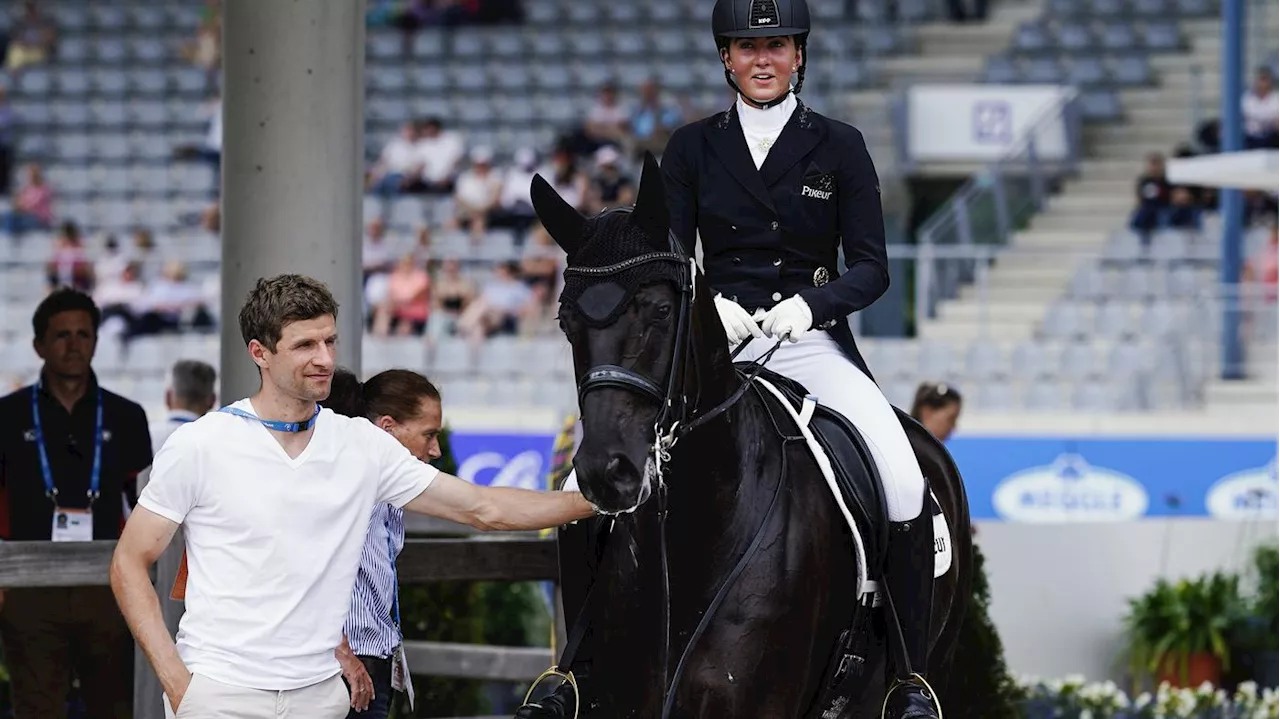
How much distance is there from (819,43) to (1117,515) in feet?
30.2

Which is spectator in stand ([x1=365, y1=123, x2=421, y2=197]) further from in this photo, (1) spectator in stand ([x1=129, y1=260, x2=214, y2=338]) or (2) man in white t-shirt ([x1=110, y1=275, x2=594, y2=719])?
(2) man in white t-shirt ([x1=110, y1=275, x2=594, y2=719])

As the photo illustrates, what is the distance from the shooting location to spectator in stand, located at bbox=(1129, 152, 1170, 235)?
17641 mm

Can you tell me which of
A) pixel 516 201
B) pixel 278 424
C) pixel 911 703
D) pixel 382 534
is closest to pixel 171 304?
pixel 516 201

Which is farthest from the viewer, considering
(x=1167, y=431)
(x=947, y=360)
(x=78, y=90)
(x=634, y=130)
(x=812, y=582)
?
(x=78, y=90)

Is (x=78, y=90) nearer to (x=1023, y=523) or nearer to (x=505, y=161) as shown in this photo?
(x=505, y=161)

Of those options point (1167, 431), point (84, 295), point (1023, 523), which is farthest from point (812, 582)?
point (1167, 431)

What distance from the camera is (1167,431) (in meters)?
14.4

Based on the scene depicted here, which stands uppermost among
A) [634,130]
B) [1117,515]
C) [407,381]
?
[634,130]

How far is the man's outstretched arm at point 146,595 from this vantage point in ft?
13.4

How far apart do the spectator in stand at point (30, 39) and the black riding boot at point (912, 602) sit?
2057 centimetres

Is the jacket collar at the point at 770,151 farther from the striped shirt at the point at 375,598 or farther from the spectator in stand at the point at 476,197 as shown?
the spectator in stand at the point at 476,197

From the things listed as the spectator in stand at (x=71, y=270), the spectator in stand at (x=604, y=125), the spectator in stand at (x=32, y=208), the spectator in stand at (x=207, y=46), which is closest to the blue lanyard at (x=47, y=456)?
the spectator in stand at (x=71, y=270)

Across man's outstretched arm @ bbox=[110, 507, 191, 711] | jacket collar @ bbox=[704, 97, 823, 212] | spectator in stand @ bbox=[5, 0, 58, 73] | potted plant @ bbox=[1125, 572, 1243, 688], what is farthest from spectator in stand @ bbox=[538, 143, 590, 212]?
man's outstretched arm @ bbox=[110, 507, 191, 711]

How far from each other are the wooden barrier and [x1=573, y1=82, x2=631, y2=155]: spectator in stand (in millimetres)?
13016
